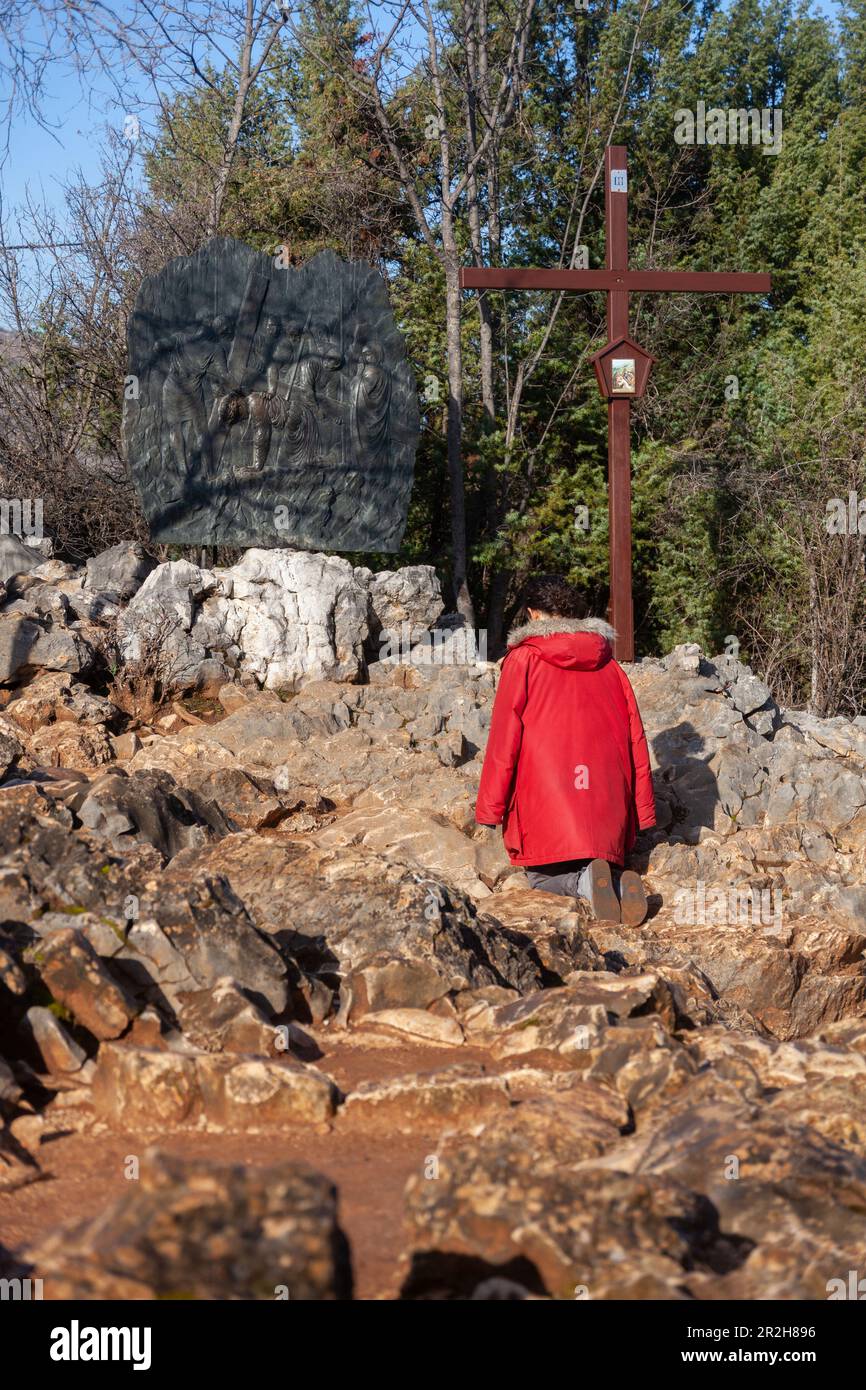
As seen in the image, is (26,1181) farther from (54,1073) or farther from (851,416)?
(851,416)

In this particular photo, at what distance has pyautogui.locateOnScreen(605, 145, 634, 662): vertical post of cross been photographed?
9.53m

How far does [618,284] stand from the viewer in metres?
9.71

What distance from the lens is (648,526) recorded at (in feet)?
43.4

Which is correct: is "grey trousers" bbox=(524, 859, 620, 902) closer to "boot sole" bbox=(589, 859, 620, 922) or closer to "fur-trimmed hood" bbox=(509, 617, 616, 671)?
"boot sole" bbox=(589, 859, 620, 922)

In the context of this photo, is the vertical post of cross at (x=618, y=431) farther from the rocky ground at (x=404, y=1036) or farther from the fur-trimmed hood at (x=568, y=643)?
the fur-trimmed hood at (x=568, y=643)

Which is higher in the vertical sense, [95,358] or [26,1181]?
[95,358]

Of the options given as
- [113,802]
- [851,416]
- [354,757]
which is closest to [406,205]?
[851,416]

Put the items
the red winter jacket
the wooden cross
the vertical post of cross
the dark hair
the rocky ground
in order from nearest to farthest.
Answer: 1. the rocky ground
2. the red winter jacket
3. the dark hair
4. the wooden cross
5. the vertical post of cross

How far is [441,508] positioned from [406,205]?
3441mm

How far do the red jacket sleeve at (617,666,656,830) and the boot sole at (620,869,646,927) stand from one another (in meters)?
0.43

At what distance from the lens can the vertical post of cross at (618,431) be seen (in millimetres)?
9531

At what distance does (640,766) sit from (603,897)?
0.69 meters

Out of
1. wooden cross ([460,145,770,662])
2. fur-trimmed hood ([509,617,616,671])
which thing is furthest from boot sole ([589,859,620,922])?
wooden cross ([460,145,770,662])

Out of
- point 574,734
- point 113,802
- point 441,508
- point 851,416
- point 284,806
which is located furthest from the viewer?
point 441,508
